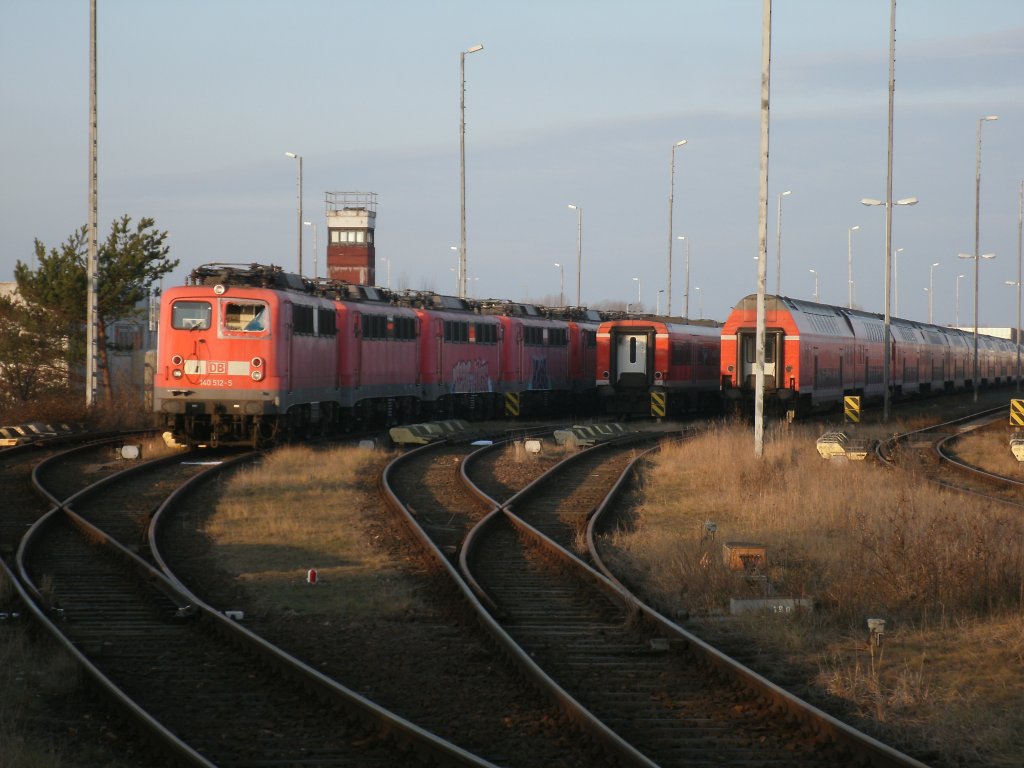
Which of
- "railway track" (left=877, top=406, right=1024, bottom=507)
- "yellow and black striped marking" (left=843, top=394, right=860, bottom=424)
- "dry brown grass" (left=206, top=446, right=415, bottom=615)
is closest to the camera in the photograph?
"dry brown grass" (left=206, top=446, right=415, bottom=615)

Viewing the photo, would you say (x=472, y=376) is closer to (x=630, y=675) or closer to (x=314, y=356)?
(x=314, y=356)

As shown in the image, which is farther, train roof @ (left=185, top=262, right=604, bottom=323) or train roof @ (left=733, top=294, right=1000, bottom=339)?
train roof @ (left=733, top=294, right=1000, bottom=339)

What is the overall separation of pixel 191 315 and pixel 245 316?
1.05 m

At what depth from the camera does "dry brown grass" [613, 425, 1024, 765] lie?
8.26 metres

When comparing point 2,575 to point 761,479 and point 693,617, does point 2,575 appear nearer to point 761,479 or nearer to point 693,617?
point 693,617

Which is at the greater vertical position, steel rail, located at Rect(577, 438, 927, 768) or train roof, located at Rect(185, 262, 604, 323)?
train roof, located at Rect(185, 262, 604, 323)

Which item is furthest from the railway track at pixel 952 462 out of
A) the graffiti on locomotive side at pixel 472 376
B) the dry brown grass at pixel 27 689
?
the dry brown grass at pixel 27 689

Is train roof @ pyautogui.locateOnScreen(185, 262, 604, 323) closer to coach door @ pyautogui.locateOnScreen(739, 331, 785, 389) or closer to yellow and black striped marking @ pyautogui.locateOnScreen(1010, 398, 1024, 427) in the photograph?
coach door @ pyautogui.locateOnScreen(739, 331, 785, 389)

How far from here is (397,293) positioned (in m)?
36.4

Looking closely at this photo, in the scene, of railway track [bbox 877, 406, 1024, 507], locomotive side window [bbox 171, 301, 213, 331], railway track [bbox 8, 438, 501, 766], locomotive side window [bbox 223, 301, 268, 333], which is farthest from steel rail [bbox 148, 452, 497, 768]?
locomotive side window [bbox 171, 301, 213, 331]

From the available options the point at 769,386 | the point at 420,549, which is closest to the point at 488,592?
the point at 420,549

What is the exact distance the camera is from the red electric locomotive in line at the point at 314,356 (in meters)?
25.4

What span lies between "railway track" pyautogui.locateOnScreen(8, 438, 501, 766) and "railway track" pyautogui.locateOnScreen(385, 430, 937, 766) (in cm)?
121

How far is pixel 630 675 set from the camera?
362 inches
